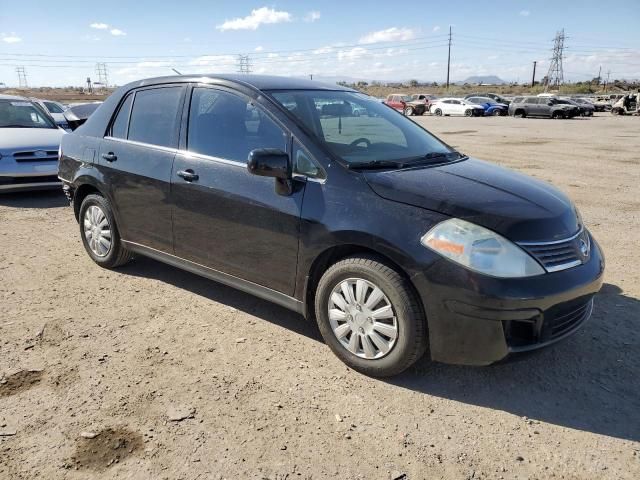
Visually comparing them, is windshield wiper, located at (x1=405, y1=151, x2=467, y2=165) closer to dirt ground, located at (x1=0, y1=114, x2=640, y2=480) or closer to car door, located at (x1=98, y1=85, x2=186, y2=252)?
dirt ground, located at (x1=0, y1=114, x2=640, y2=480)

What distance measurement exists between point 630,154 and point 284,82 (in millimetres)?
13734

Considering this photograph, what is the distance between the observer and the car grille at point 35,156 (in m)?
8.01

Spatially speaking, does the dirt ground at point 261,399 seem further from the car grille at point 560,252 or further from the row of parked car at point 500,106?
the row of parked car at point 500,106

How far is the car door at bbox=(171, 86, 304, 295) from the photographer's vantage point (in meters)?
3.47

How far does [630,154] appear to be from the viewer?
1456cm

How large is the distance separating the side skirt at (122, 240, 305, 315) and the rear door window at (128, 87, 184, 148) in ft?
2.99

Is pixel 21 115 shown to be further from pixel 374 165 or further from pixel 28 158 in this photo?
pixel 374 165

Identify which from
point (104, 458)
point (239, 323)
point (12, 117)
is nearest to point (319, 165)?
point (239, 323)

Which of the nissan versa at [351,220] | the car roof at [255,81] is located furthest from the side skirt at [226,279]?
the car roof at [255,81]

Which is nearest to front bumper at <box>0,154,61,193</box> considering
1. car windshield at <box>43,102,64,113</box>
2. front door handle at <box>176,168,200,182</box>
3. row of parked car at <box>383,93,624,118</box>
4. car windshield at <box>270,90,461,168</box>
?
front door handle at <box>176,168,200,182</box>

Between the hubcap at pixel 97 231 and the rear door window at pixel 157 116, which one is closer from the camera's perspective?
the rear door window at pixel 157 116

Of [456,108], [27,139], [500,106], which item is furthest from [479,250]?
[500,106]

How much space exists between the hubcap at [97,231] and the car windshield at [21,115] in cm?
531

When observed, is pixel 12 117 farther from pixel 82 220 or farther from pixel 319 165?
pixel 319 165
